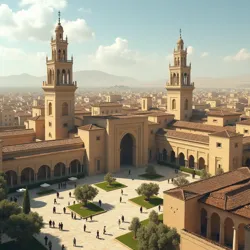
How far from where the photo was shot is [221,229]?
25047 millimetres

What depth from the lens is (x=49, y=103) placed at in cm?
5034

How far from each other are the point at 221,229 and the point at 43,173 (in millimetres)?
25618

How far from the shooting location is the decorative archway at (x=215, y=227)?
26.6 metres

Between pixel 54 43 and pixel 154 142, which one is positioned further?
pixel 154 142

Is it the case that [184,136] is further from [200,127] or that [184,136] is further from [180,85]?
Answer: [180,85]

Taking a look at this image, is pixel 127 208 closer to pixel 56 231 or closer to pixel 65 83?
pixel 56 231

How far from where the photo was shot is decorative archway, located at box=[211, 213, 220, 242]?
26625 mm

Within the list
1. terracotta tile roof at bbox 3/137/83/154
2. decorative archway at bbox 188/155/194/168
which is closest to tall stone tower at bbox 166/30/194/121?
decorative archway at bbox 188/155/194/168

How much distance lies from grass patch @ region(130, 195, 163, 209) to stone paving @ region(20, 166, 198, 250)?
32.5 inches

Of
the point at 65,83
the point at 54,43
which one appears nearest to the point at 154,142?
the point at 65,83

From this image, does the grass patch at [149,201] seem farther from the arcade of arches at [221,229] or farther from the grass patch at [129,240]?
the arcade of arches at [221,229]

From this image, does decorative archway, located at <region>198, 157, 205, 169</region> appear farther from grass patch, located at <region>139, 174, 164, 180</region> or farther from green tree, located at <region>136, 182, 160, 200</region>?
green tree, located at <region>136, 182, 160, 200</region>

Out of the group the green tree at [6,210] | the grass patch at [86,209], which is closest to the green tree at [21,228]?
the green tree at [6,210]

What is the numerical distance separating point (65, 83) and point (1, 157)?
17.1 metres
